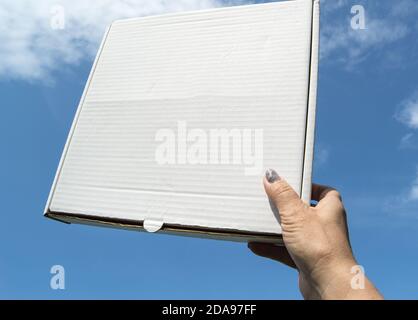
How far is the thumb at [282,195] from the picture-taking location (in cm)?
55

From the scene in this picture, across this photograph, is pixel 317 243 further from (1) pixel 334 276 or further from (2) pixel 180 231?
(2) pixel 180 231

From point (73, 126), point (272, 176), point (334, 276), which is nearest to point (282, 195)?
point (272, 176)

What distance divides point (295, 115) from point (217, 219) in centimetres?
21

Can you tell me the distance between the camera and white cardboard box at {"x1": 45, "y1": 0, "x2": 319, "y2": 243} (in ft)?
1.98

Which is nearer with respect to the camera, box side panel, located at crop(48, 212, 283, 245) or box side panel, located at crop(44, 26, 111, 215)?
box side panel, located at crop(48, 212, 283, 245)

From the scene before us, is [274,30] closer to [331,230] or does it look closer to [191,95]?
[191,95]

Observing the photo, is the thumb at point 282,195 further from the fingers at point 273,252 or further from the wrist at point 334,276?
the fingers at point 273,252

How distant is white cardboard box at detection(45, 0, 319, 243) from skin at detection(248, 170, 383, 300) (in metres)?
0.03

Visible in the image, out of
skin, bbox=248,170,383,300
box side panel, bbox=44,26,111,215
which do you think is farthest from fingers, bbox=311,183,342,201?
box side panel, bbox=44,26,111,215

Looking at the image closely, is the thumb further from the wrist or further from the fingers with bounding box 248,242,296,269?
the fingers with bounding box 248,242,296,269

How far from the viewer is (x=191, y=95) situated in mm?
692

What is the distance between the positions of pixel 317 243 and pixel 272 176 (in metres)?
0.12

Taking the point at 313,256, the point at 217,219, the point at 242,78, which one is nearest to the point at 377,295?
the point at 313,256

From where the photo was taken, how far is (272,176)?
58 centimetres
